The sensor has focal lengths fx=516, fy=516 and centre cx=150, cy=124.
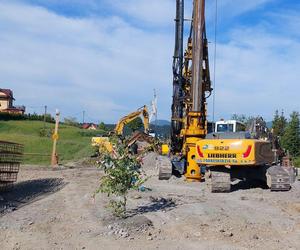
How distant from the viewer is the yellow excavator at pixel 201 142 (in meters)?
14.7

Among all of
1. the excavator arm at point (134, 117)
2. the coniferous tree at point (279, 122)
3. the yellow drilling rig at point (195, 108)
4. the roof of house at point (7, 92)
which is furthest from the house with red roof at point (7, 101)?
the yellow drilling rig at point (195, 108)

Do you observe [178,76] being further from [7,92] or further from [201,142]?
[7,92]

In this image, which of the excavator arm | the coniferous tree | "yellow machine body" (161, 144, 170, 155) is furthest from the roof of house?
"yellow machine body" (161, 144, 170, 155)

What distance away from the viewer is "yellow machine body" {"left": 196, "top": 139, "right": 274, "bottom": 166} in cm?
1434

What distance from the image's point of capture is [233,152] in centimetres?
1451

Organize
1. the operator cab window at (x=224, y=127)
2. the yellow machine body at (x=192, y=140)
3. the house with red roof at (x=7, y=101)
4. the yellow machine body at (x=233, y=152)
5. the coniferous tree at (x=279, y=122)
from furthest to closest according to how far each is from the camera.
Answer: the house with red roof at (x=7, y=101), the coniferous tree at (x=279, y=122), the operator cab window at (x=224, y=127), the yellow machine body at (x=192, y=140), the yellow machine body at (x=233, y=152)

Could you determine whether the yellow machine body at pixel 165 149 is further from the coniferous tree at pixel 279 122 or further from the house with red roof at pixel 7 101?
the house with red roof at pixel 7 101

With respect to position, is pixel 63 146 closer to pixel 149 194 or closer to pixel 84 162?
pixel 84 162

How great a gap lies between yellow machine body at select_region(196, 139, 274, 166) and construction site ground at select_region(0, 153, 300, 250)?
96 cm

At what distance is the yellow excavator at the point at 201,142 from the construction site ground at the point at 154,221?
943 millimetres

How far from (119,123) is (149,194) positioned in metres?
17.7

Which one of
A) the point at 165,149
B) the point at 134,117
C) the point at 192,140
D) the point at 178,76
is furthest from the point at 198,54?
the point at 134,117

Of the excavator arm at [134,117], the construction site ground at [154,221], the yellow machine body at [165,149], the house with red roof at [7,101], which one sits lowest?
the construction site ground at [154,221]

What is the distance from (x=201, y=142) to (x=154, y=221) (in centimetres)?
600
